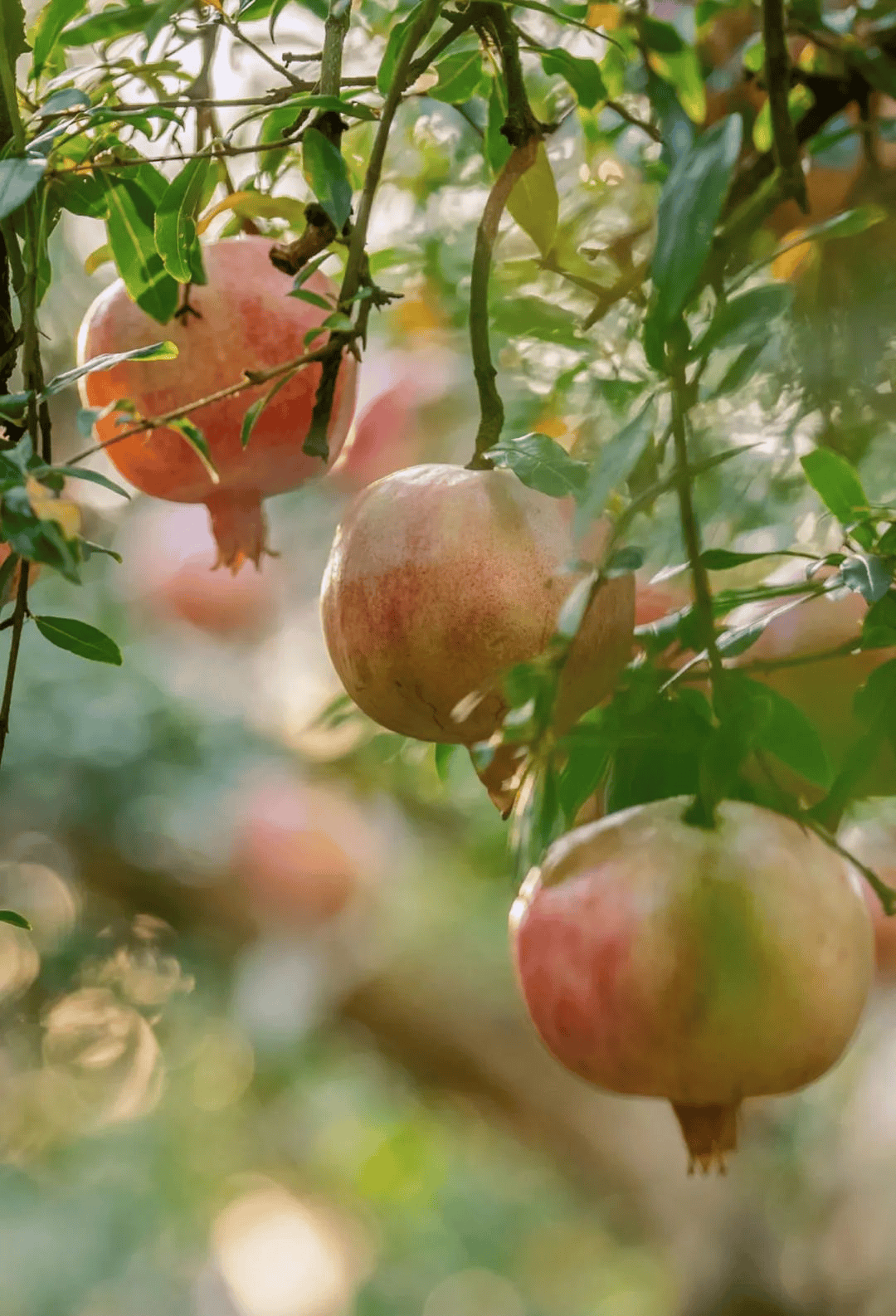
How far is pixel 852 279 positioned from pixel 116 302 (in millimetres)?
467

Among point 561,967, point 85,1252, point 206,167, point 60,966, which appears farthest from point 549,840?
point 85,1252

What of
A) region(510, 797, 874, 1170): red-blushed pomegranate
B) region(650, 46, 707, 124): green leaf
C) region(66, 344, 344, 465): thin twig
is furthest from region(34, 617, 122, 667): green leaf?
region(650, 46, 707, 124): green leaf

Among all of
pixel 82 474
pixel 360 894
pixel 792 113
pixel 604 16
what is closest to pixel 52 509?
pixel 82 474

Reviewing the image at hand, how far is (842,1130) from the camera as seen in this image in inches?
105

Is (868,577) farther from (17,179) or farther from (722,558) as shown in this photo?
(17,179)

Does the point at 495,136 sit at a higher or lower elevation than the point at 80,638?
higher

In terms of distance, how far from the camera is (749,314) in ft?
1.53

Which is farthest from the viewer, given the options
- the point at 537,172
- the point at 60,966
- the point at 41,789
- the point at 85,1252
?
the point at 85,1252

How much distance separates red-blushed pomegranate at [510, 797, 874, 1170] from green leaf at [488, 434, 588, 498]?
0.38ft

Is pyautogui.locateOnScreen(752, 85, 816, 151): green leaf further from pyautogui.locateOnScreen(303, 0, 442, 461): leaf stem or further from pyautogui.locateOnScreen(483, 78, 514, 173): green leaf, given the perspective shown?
pyautogui.locateOnScreen(303, 0, 442, 461): leaf stem

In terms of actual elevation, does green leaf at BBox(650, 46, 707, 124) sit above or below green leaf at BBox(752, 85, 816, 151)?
below

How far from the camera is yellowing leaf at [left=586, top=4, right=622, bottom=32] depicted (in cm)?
66

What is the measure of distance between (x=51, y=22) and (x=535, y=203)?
0.69 feet

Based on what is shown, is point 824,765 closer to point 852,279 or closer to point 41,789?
point 852,279
